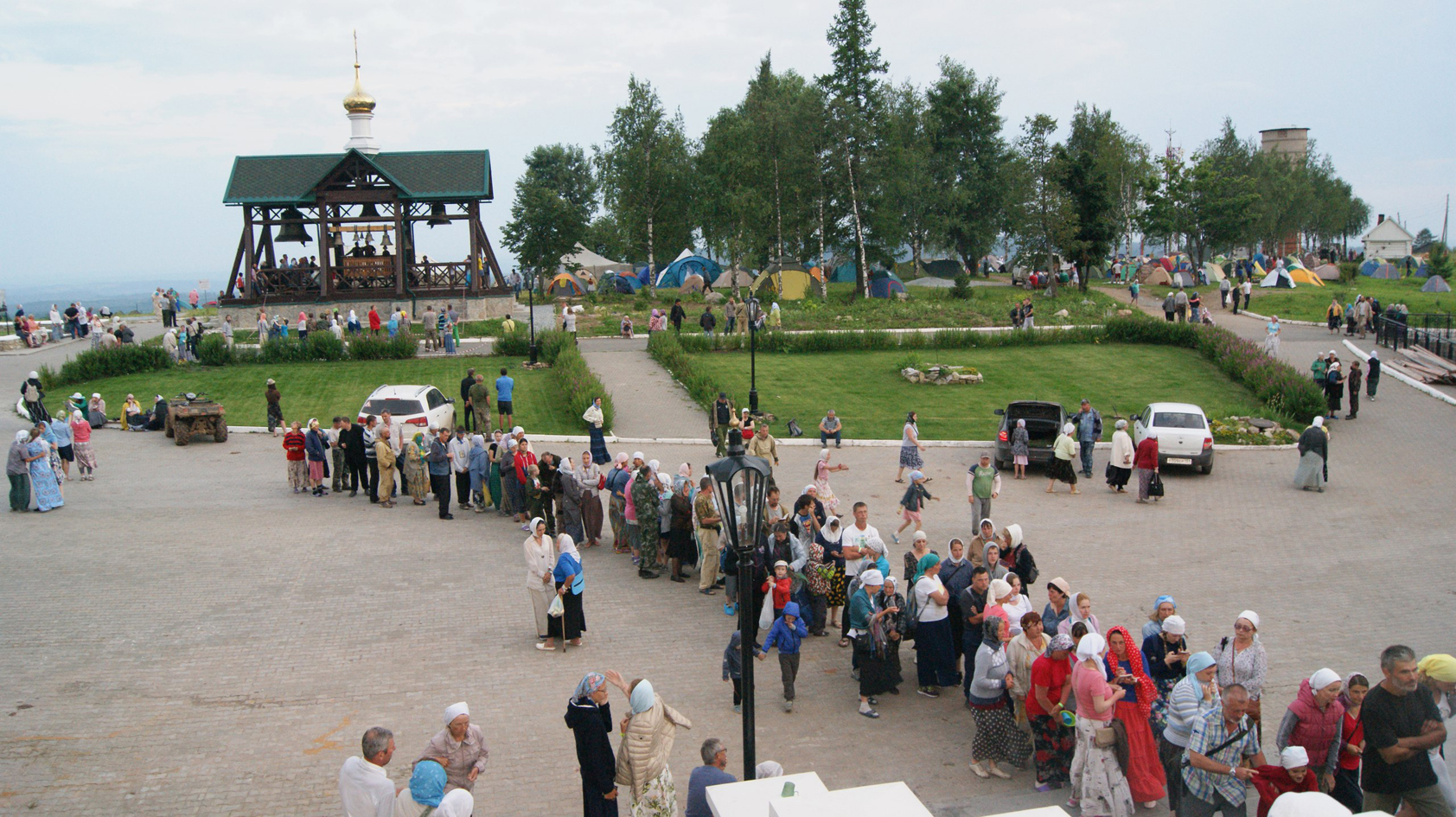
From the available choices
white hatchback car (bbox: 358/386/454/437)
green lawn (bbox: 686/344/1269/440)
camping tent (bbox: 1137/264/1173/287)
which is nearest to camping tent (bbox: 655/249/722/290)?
green lawn (bbox: 686/344/1269/440)

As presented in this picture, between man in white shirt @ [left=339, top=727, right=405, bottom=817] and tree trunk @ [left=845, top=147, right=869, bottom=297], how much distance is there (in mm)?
43513

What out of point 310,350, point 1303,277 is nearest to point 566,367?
point 310,350

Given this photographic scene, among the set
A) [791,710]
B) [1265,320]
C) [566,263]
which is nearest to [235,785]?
[791,710]

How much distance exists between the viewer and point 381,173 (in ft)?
130

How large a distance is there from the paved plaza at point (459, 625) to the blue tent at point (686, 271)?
3427cm

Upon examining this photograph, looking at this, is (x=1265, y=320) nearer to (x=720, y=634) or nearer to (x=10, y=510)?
(x=720, y=634)

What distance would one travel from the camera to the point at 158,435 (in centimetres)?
2414

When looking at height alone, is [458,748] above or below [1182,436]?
below

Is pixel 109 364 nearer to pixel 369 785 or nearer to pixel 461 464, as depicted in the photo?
pixel 461 464

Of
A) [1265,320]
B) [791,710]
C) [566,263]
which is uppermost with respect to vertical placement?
[566,263]

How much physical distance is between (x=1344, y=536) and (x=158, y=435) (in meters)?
24.8

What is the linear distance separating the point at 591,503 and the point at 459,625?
3595mm

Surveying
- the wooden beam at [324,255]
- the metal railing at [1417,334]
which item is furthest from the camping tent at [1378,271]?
the wooden beam at [324,255]

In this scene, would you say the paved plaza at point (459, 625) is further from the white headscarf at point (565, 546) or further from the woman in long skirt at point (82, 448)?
the white headscarf at point (565, 546)
